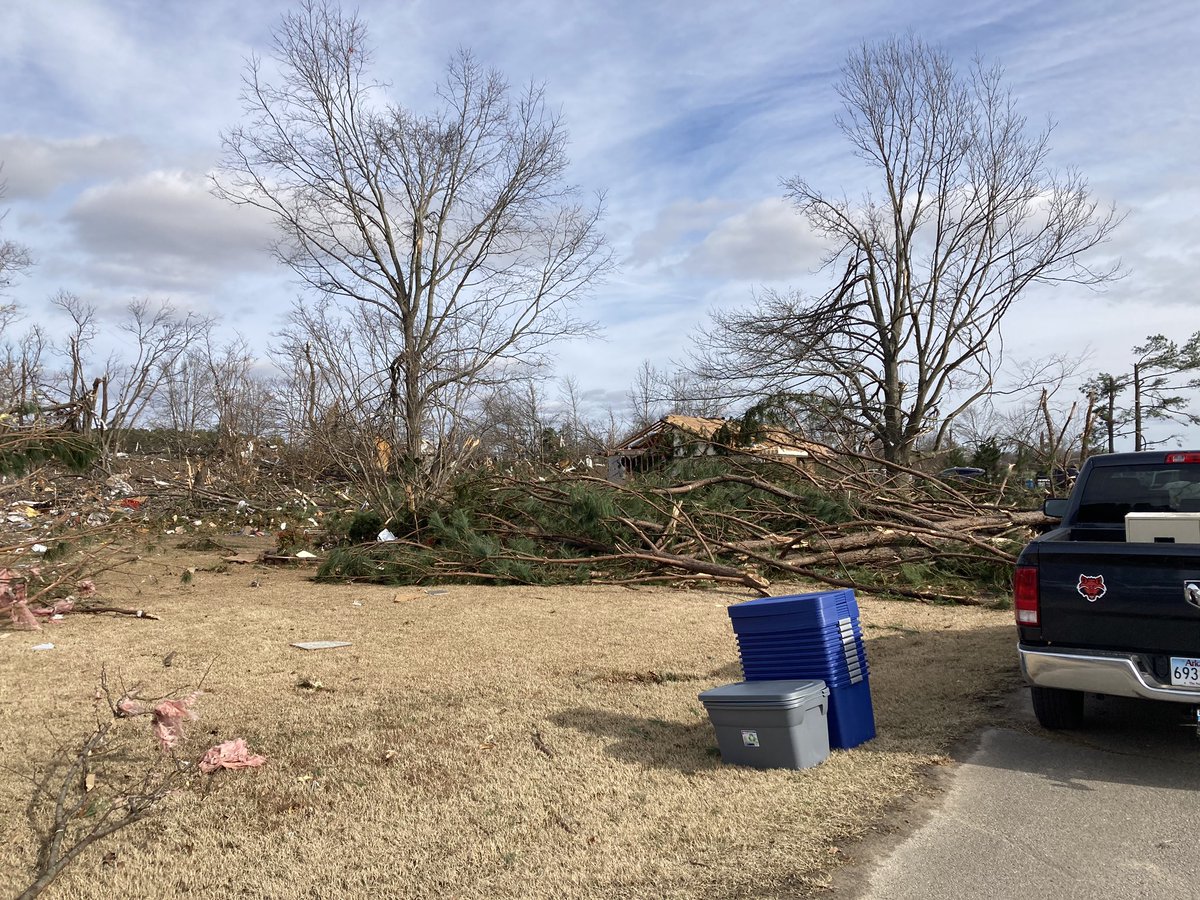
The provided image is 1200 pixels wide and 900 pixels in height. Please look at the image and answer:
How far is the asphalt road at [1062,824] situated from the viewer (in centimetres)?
338

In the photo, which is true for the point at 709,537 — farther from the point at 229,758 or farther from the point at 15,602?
the point at 229,758

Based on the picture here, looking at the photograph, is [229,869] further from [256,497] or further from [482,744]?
[256,497]

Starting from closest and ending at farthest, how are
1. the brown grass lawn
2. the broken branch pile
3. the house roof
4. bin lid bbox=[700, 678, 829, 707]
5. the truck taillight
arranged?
the brown grass lawn < bin lid bbox=[700, 678, 829, 707] < the truck taillight < the broken branch pile < the house roof

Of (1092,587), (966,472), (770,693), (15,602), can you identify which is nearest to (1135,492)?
(1092,587)

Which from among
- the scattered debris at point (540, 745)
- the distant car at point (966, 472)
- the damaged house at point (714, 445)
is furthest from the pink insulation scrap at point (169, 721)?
the distant car at point (966, 472)

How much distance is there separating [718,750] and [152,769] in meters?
2.85

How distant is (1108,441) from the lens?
35062mm

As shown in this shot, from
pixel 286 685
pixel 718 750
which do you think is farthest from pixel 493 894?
pixel 286 685

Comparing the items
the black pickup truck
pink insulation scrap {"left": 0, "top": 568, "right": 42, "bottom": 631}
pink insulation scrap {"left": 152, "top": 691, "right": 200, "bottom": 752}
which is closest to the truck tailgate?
the black pickup truck

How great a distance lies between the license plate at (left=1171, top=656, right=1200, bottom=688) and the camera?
14.1ft

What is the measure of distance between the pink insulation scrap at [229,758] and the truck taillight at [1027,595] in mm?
3950

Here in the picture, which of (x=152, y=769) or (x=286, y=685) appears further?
(x=286, y=685)

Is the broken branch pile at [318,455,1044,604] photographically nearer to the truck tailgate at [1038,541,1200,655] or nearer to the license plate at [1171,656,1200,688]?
the truck tailgate at [1038,541,1200,655]

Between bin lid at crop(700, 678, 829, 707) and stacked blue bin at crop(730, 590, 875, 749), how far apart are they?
149 mm
